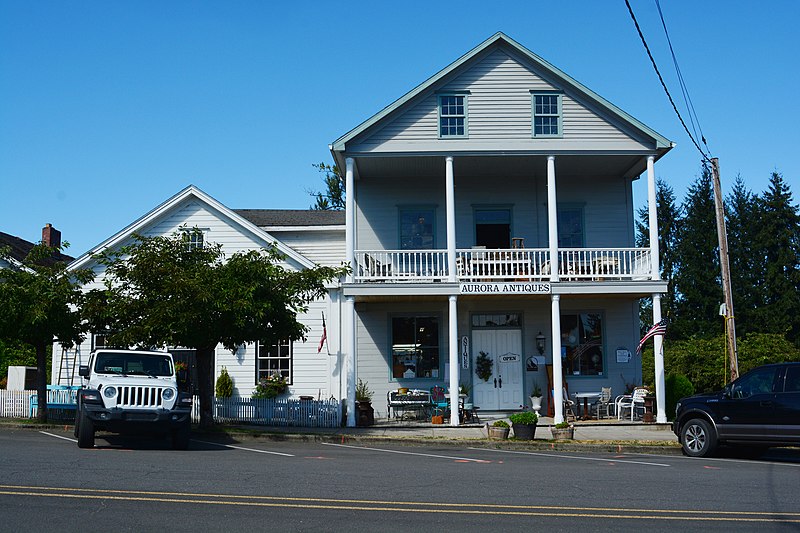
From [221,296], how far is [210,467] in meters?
5.85

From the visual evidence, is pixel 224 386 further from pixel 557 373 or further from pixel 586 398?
pixel 586 398

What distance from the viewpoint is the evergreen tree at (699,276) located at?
50.8 meters

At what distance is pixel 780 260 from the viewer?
50438mm

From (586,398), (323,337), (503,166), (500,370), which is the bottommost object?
(586,398)

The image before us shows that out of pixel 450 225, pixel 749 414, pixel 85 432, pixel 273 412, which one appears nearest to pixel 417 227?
pixel 450 225

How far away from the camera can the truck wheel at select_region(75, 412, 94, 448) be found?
49.1 feet

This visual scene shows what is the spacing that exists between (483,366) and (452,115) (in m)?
7.10

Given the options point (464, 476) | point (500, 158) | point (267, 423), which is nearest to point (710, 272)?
point (500, 158)

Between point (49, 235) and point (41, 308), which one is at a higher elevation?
point (49, 235)

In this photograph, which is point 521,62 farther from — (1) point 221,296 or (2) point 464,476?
(2) point 464,476

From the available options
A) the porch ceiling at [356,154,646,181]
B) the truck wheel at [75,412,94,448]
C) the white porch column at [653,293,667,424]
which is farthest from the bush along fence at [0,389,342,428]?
the white porch column at [653,293,667,424]

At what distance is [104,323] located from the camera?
19453 mm

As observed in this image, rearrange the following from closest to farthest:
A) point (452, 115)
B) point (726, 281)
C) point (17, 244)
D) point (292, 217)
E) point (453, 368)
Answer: point (453, 368), point (726, 281), point (452, 115), point (292, 217), point (17, 244)

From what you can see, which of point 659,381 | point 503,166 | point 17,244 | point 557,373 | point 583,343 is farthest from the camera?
point 17,244
